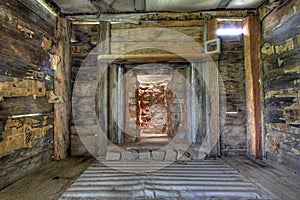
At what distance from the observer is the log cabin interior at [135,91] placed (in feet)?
6.66

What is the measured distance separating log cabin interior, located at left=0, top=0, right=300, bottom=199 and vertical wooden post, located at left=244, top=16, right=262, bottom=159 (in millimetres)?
16

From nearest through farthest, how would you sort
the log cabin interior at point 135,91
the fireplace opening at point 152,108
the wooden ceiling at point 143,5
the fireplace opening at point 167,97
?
1. the log cabin interior at point 135,91
2. the wooden ceiling at point 143,5
3. the fireplace opening at point 167,97
4. the fireplace opening at point 152,108

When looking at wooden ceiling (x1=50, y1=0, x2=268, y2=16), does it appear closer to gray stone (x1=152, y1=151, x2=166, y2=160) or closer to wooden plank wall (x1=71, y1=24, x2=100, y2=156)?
wooden plank wall (x1=71, y1=24, x2=100, y2=156)

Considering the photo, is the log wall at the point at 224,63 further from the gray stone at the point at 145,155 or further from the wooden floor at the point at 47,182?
the gray stone at the point at 145,155

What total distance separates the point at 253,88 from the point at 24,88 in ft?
10.6

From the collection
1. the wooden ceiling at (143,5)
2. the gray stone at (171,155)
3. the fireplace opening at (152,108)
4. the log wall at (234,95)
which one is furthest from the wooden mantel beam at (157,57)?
the gray stone at (171,155)

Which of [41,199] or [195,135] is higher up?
[195,135]

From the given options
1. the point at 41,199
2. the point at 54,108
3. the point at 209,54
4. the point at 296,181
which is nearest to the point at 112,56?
the point at 54,108

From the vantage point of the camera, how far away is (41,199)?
63.4 inches

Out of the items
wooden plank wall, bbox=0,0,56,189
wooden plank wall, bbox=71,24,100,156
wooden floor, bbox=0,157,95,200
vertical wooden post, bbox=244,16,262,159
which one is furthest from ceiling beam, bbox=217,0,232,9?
wooden floor, bbox=0,157,95,200

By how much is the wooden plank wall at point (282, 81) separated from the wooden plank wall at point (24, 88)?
130 inches

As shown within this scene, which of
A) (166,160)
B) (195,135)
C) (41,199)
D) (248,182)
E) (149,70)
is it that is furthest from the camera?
(149,70)

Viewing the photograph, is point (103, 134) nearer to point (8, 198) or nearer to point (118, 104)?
point (118, 104)

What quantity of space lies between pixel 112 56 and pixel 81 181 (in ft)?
6.13
